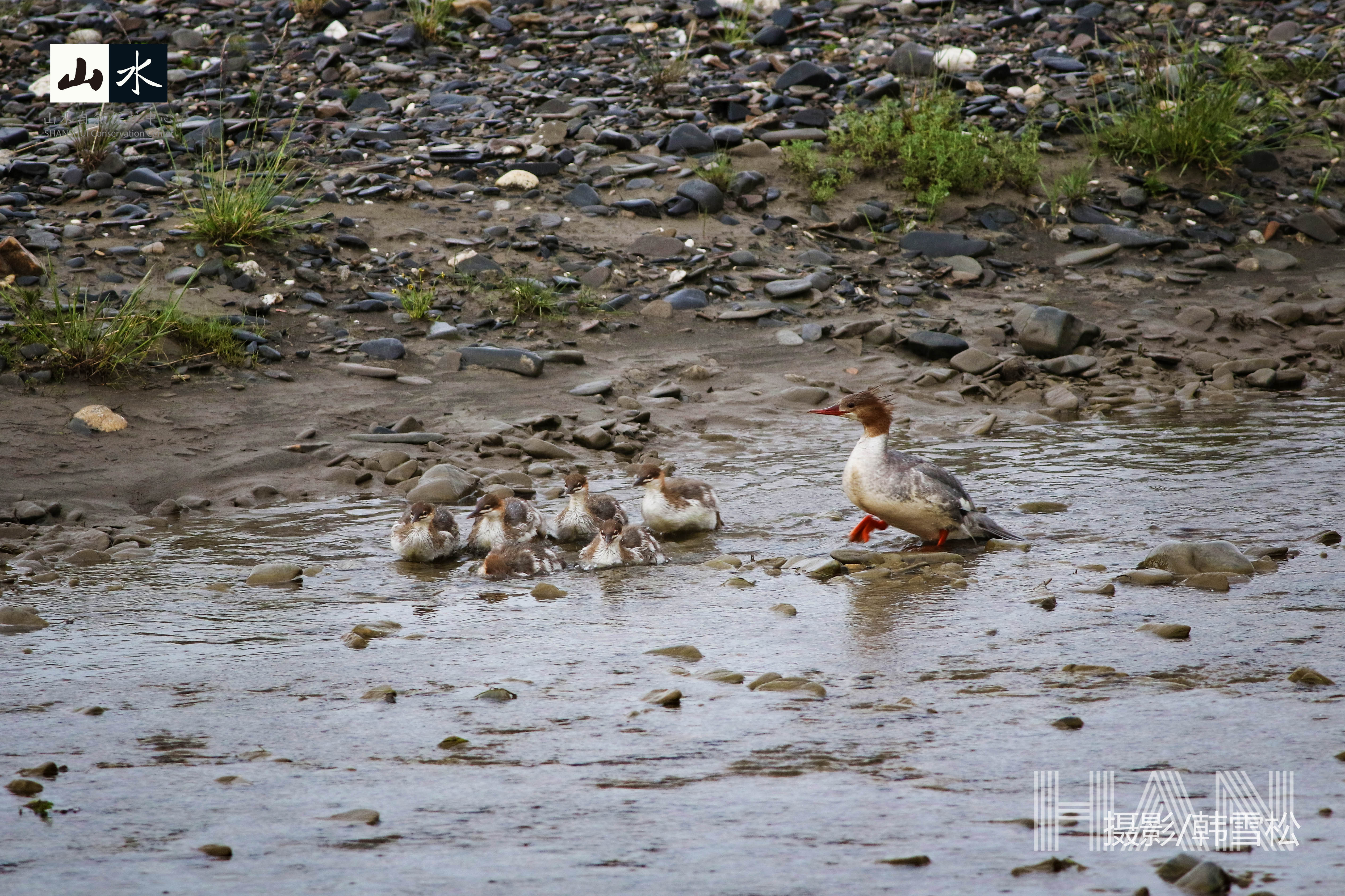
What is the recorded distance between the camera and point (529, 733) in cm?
455

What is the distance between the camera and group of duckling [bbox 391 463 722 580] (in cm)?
681

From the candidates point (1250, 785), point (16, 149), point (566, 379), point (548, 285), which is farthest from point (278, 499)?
point (16, 149)

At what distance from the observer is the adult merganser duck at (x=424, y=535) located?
686cm

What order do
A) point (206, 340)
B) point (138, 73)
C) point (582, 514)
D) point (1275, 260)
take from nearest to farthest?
point (582, 514) → point (206, 340) → point (1275, 260) → point (138, 73)

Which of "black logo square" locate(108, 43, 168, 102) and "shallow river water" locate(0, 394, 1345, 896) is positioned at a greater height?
"black logo square" locate(108, 43, 168, 102)

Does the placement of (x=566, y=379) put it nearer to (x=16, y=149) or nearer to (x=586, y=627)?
(x=586, y=627)

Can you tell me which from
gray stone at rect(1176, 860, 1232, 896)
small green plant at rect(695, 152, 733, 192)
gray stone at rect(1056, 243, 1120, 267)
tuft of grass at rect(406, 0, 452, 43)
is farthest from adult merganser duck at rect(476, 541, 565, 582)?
tuft of grass at rect(406, 0, 452, 43)

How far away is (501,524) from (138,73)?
10.0m

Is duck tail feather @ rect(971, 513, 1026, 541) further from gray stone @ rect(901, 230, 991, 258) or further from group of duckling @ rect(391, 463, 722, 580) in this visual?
gray stone @ rect(901, 230, 991, 258)

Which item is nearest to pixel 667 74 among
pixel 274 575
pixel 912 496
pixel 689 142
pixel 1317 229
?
pixel 689 142

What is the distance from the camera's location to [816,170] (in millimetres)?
12555

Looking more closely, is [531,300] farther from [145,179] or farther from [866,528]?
[866,528]

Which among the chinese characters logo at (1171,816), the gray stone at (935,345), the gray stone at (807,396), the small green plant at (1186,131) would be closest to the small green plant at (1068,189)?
the small green plant at (1186,131)

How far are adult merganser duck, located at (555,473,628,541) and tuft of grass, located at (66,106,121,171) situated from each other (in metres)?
7.20
